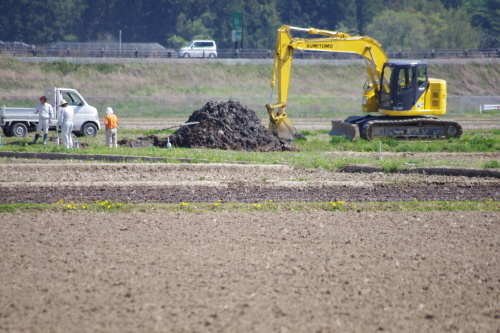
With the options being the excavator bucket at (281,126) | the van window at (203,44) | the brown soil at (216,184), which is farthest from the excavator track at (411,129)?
the van window at (203,44)

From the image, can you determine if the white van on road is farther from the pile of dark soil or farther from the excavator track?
the pile of dark soil

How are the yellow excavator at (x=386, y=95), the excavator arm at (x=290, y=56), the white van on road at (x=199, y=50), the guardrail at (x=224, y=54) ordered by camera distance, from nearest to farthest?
the excavator arm at (x=290, y=56)
the yellow excavator at (x=386, y=95)
the guardrail at (x=224, y=54)
the white van on road at (x=199, y=50)

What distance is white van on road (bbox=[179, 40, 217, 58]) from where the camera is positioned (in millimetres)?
62950

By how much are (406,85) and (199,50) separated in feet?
139

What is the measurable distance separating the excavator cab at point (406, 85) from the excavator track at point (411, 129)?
18.3 inches

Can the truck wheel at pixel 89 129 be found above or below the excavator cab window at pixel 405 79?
below

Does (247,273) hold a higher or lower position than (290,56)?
lower

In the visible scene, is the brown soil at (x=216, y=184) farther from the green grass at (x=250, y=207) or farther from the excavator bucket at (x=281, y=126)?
the excavator bucket at (x=281, y=126)

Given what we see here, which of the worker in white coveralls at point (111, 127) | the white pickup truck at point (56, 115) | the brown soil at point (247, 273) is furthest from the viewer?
the white pickup truck at point (56, 115)

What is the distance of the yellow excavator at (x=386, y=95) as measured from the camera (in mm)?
24688

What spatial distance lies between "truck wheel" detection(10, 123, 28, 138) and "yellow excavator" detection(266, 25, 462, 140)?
10.0 meters

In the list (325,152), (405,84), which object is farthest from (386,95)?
(325,152)

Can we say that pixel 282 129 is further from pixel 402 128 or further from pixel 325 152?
pixel 402 128

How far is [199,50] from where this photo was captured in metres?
64.8
